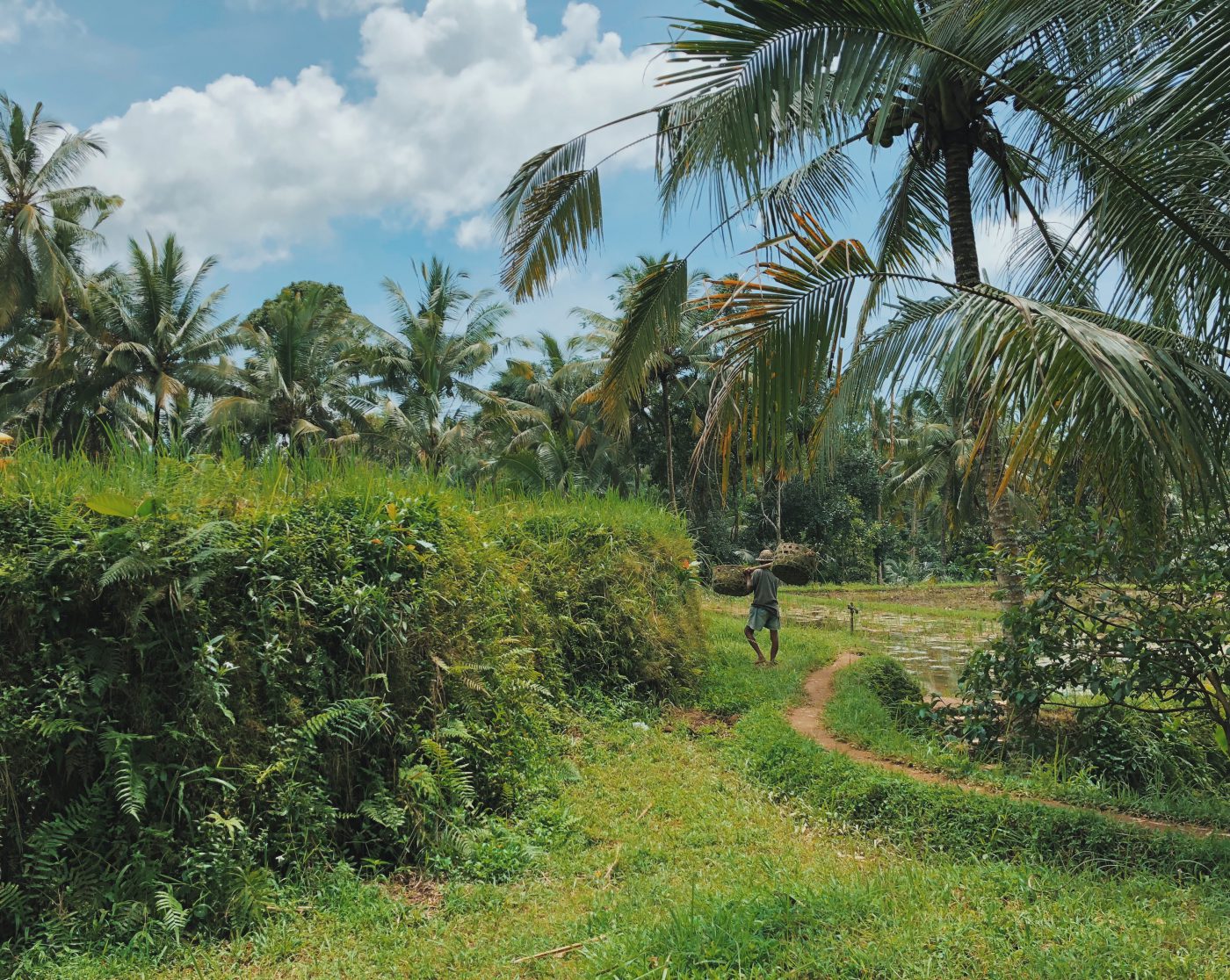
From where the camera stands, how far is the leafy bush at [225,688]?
357 cm

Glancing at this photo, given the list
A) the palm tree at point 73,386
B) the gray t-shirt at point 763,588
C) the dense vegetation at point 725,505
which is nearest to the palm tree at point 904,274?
the dense vegetation at point 725,505

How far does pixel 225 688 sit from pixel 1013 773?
5.90 meters

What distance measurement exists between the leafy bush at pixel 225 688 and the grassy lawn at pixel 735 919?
1.17ft

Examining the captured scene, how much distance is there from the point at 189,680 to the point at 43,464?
1.34 metres

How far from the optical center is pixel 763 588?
11047mm

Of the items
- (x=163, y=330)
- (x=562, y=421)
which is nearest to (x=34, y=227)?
(x=163, y=330)

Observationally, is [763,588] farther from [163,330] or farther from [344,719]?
[163,330]

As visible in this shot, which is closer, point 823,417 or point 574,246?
point 823,417

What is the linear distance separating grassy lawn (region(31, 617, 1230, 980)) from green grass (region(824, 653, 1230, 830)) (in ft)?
4.74

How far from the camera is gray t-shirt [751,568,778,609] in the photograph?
1102 centimetres

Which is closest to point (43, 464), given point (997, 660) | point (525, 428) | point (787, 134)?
point (787, 134)

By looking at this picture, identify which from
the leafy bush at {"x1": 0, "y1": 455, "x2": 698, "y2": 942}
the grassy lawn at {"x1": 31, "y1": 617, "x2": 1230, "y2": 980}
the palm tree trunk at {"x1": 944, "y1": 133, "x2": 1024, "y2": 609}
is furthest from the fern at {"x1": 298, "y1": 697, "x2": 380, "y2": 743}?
the palm tree trunk at {"x1": 944, "y1": 133, "x2": 1024, "y2": 609}

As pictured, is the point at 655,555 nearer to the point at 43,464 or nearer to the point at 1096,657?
the point at 1096,657

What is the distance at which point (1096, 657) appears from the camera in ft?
21.5
